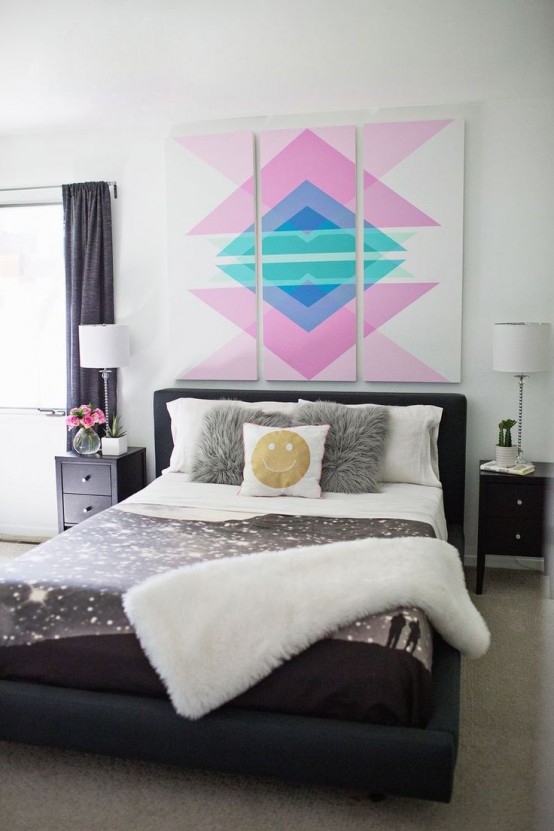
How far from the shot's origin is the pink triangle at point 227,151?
4.15m

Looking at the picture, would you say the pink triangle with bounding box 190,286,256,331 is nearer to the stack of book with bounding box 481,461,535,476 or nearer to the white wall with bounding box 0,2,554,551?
the white wall with bounding box 0,2,554,551

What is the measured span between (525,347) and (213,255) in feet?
6.02

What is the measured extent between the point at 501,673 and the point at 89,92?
3.30 metres

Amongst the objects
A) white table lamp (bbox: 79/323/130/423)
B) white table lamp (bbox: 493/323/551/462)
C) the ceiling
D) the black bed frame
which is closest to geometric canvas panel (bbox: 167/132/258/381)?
the ceiling

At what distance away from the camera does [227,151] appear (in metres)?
4.19

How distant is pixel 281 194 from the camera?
4.15 metres

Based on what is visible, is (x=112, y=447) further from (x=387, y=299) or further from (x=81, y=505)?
(x=387, y=299)

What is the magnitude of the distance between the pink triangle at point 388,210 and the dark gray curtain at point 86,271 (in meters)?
1.56

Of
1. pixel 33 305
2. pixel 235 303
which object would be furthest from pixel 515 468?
pixel 33 305

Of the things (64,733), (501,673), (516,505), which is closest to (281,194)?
(516,505)

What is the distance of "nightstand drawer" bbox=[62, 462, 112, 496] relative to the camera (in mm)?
4137

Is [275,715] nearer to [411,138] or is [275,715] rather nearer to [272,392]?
[272,392]

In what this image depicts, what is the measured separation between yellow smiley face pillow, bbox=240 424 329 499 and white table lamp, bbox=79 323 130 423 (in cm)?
110

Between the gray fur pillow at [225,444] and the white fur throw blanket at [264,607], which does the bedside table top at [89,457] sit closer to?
the gray fur pillow at [225,444]
